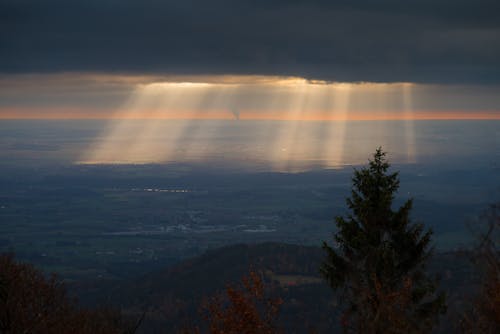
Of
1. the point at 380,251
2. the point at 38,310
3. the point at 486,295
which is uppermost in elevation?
the point at 380,251

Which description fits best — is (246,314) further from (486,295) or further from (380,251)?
(486,295)

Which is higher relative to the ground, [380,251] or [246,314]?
[380,251]

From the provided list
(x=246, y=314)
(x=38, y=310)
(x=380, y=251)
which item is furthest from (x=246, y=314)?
(x=38, y=310)

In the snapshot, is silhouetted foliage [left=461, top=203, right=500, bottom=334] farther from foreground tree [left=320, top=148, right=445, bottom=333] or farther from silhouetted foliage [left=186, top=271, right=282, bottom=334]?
silhouetted foliage [left=186, top=271, right=282, bottom=334]

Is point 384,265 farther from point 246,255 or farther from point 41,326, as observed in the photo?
point 246,255

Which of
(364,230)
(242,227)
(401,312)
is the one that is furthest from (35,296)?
(242,227)

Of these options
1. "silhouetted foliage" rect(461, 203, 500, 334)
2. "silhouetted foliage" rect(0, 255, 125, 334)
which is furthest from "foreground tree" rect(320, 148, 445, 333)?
"silhouetted foliage" rect(0, 255, 125, 334)

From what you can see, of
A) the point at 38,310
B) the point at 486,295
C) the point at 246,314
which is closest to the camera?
the point at 246,314

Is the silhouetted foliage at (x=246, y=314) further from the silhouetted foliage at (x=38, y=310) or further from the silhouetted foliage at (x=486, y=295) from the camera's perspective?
the silhouetted foliage at (x=38, y=310)
